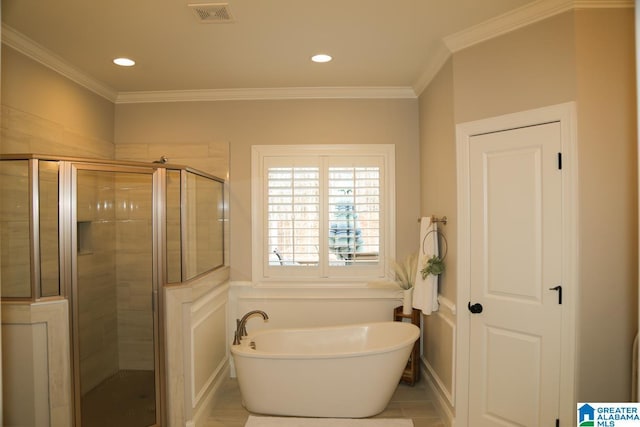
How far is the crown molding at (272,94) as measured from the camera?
366 cm

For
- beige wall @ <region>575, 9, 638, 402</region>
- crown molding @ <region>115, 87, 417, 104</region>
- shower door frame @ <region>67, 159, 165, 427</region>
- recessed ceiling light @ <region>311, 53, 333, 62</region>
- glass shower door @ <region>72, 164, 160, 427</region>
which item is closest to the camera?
beige wall @ <region>575, 9, 638, 402</region>

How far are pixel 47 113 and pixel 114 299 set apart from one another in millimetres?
1474

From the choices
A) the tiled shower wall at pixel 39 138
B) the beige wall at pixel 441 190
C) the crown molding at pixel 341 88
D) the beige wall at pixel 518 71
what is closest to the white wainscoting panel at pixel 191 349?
the tiled shower wall at pixel 39 138

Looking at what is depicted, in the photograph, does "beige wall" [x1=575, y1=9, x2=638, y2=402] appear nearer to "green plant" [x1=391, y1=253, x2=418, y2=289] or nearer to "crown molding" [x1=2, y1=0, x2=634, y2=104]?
"crown molding" [x1=2, y1=0, x2=634, y2=104]

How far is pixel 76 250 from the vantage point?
95.0 inches

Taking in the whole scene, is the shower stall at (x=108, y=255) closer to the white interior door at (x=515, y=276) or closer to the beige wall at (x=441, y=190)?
the beige wall at (x=441, y=190)

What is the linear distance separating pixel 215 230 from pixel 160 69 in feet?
4.56

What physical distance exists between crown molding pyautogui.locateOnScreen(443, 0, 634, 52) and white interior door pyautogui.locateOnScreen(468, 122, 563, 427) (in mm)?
622

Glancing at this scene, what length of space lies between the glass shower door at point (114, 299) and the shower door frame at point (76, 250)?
1 centimetres

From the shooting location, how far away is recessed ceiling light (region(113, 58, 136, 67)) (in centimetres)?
297

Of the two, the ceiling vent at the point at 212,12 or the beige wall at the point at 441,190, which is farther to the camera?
the beige wall at the point at 441,190

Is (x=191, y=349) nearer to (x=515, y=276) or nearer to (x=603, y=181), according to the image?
(x=515, y=276)

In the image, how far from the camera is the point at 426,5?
2248 mm

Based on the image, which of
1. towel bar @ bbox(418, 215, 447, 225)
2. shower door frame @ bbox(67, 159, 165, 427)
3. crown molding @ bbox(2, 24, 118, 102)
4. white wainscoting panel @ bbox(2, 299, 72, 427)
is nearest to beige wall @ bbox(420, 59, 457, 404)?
towel bar @ bbox(418, 215, 447, 225)
